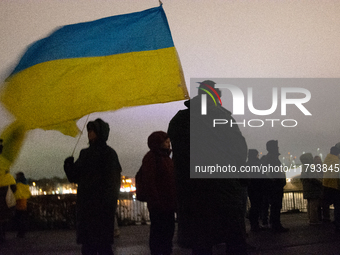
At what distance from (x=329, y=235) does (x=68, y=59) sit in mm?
5990

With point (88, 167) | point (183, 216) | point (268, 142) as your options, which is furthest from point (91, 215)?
point (268, 142)

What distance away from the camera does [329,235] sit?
308 inches

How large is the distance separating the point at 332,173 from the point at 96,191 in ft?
19.2

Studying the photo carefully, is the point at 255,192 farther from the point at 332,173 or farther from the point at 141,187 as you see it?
the point at 141,187

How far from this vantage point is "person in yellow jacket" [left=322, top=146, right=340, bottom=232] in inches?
332

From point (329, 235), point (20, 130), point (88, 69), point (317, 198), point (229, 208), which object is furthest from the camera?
point (317, 198)

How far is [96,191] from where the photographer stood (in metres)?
4.57

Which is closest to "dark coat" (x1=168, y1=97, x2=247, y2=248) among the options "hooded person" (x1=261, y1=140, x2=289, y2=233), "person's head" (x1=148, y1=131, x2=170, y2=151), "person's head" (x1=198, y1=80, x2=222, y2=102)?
"person's head" (x1=198, y1=80, x2=222, y2=102)

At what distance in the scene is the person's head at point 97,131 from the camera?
15.3 feet

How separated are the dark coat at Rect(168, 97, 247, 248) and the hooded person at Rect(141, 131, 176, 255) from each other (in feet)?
4.85

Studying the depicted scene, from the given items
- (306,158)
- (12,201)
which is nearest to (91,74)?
(12,201)

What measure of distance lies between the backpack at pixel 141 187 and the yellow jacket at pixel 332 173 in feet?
16.6

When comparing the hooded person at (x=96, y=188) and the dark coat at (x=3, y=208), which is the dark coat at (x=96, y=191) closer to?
the hooded person at (x=96, y=188)

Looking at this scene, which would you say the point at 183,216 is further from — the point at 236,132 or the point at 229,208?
the point at 236,132
